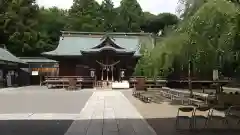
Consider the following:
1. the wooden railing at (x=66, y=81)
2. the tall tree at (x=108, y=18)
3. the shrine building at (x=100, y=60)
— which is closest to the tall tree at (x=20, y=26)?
the shrine building at (x=100, y=60)

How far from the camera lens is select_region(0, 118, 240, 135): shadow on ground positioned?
10.2 metres

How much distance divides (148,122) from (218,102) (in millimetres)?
5312

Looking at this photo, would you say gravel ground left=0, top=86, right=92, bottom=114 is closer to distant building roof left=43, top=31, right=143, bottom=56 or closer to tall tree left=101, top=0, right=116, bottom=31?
distant building roof left=43, top=31, right=143, bottom=56

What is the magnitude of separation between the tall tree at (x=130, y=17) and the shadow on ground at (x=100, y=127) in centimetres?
6699

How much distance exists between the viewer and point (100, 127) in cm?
1115

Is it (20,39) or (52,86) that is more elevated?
(20,39)

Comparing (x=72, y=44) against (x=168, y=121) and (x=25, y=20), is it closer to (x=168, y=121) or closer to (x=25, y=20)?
(x=25, y=20)

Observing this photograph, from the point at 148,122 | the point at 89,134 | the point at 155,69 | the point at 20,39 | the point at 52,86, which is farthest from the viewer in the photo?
the point at 20,39

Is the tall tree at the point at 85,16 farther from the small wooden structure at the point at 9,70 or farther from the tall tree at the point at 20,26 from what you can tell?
the small wooden structure at the point at 9,70

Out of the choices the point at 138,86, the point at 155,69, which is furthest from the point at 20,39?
the point at 155,69

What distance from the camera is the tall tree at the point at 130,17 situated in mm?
79562

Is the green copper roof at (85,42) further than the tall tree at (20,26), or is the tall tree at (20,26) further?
the tall tree at (20,26)

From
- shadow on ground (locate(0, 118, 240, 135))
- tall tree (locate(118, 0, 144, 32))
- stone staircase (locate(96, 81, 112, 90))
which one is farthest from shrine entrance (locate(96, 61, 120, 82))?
shadow on ground (locate(0, 118, 240, 135))

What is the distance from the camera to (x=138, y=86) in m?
37.3
